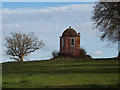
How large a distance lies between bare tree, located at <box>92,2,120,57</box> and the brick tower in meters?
11.2

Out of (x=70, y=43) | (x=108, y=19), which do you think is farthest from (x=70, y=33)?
(x=108, y=19)

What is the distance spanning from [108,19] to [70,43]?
45.6ft

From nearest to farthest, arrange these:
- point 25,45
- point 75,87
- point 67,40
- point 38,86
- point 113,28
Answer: point 75,87 < point 38,86 < point 113,28 < point 25,45 < point 67,40

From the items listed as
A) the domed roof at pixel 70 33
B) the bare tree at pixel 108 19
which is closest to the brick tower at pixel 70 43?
the domed roof at pixel 70 33

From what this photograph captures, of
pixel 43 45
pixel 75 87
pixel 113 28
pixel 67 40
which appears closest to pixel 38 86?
pixel 75 87

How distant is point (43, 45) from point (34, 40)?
1817mm

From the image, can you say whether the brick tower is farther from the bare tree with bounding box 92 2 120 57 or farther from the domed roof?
the bare tree with bounding box 92 2 120 57

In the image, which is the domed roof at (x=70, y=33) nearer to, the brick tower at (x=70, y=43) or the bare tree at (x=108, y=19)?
the brick tower at (x=70, y=43)

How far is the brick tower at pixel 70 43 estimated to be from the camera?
1748 inches

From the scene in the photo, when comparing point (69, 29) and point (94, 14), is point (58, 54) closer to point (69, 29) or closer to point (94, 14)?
point (69, 29)

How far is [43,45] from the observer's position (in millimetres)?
42094

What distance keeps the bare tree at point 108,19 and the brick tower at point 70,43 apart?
36.8ft

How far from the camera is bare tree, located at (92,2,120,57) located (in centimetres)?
3161

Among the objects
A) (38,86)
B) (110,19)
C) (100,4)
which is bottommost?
(38,86)
